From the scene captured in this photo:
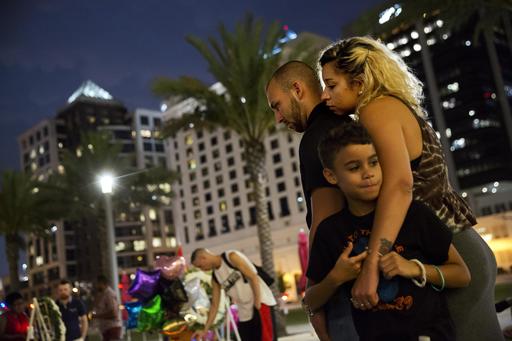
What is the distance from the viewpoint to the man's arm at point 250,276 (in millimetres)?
7465

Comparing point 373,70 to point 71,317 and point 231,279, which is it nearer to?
point 231,279

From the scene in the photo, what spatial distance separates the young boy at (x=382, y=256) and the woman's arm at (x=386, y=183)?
0.04m

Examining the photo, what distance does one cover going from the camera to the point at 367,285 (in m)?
2.19

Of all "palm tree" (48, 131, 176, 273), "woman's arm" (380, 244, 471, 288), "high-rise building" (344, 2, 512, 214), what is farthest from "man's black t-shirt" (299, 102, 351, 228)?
"high-rise building" (344, 2, 512, 214)

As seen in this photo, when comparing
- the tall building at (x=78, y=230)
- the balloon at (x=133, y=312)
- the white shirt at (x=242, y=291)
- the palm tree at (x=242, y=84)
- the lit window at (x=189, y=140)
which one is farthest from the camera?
the tall building at (x=78, y=230)

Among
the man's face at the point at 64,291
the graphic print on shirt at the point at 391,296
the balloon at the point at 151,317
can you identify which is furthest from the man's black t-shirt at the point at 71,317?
the graphic print on shirt at the point at 391,296

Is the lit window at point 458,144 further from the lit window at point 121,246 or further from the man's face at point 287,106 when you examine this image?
the man's face at point 287,106

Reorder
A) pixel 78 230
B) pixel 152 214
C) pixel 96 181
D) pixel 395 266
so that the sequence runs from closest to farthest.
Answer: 1. pixel 395 266
2. pixel 96 181
3. pixel 78 230
4. pixel 152 214

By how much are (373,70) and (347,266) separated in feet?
2.95

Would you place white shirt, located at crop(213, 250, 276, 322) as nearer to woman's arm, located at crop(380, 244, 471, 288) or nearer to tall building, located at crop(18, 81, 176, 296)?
woman's arm, located at crop(380, 244, 471, 288)

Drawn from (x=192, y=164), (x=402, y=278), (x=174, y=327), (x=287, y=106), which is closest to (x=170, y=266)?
(x=174, y=327)

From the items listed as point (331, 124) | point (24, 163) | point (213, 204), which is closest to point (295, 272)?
point (213, 204)

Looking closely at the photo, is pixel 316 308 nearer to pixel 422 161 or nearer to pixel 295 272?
pixel 422 161

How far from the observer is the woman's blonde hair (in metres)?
2.65
